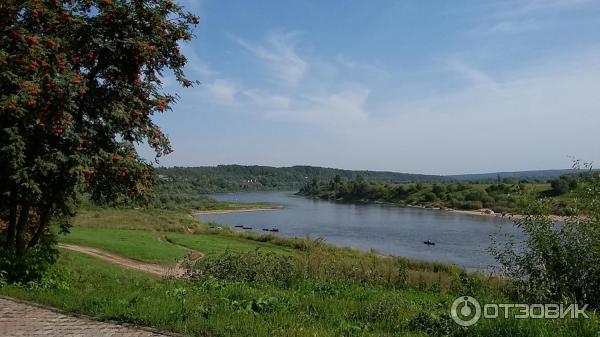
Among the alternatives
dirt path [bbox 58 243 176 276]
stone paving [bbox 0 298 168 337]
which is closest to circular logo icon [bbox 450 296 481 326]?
stone paving [bbox 0 298 168 337]

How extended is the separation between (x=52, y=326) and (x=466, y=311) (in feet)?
18.2

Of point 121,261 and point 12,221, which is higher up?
point 12,221

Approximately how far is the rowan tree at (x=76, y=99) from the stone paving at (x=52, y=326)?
259 cm

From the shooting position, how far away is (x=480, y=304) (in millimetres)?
7113

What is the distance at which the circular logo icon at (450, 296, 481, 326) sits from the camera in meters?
6.28

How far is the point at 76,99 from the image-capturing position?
1039cm

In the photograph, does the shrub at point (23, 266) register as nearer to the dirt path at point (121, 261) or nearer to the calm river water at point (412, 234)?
the dirt path at point (121, 261)

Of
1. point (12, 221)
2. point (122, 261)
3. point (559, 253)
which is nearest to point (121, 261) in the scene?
point (122, 261)

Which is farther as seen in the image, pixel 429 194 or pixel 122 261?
pixel 429 194

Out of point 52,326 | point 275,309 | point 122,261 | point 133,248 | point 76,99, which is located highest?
point 76,99

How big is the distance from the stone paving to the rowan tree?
102 inches

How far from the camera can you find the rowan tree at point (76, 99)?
941 centimetres

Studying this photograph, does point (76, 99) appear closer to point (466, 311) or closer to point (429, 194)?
point (466, 311)

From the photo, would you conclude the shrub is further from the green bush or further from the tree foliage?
the tree foliage
